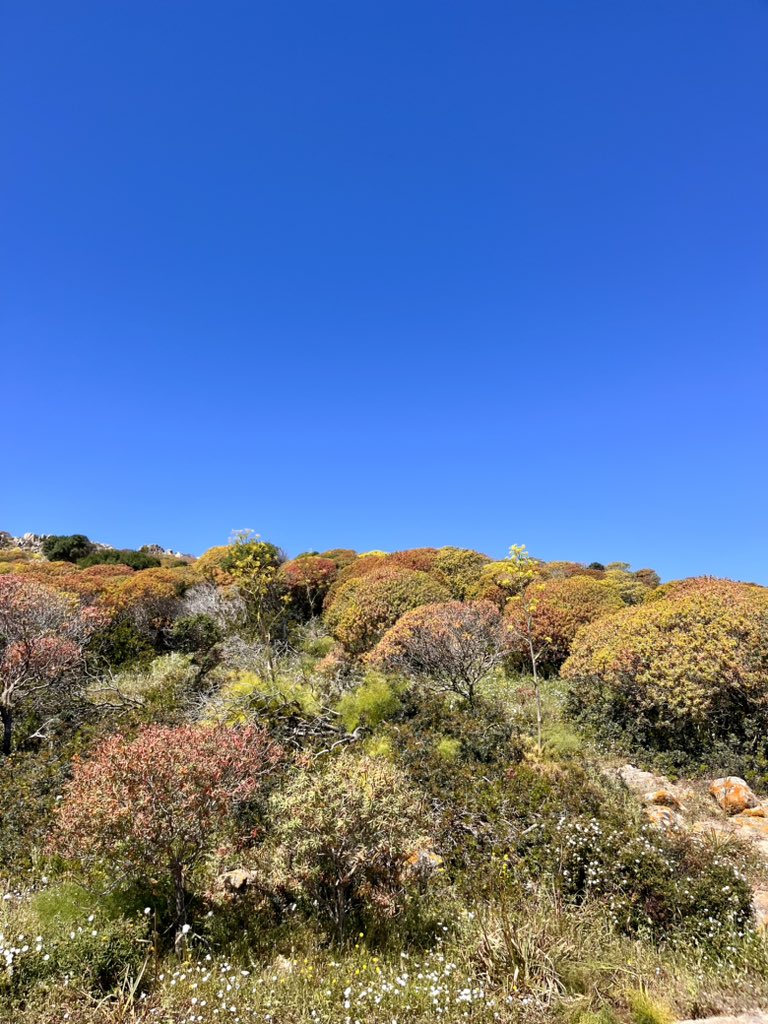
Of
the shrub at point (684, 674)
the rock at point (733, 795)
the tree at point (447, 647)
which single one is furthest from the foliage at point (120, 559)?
the rock at point (733, 795)

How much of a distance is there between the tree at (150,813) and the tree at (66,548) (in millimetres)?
31524

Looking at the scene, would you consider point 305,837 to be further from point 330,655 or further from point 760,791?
point 330,655

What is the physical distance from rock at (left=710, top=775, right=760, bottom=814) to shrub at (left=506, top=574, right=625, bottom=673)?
5.09 meters

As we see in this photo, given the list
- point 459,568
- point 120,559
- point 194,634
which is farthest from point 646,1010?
point 120,559

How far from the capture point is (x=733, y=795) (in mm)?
7484

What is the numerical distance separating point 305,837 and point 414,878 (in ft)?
5.03

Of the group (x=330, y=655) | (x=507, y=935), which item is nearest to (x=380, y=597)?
(x=330, y=655)

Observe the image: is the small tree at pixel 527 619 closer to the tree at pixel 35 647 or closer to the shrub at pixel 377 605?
the shrub at pixel 377 605

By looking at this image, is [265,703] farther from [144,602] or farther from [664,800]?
[144,602]

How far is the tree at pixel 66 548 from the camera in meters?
32.4

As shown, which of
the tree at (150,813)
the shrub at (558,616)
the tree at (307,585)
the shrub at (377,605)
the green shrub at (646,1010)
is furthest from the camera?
the tree at (307,585)

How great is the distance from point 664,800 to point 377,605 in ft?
27.9

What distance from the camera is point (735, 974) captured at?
13.0 ft

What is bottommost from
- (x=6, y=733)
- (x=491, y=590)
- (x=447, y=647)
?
(x=6, y=733)
